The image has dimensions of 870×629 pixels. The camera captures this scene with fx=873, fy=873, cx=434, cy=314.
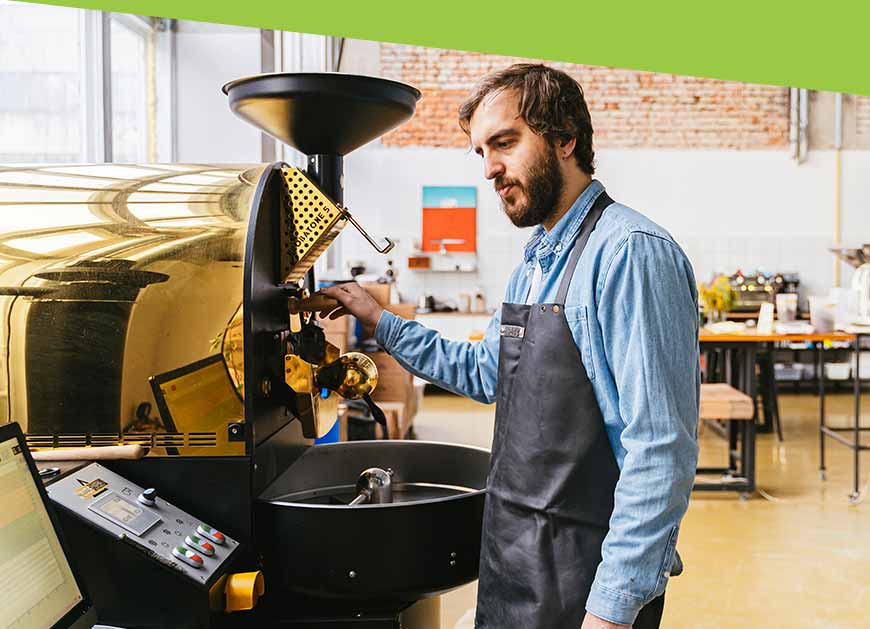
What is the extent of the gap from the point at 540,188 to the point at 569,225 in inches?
3.4

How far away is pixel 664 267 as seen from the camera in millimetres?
1429

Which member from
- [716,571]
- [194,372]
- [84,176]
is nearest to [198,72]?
[84,176]

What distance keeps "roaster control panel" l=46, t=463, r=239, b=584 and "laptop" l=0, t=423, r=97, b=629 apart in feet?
0.61

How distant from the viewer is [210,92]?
13.1 feet

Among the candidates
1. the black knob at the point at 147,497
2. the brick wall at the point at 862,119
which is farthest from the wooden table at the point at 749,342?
the brick wall at the point at 862,119

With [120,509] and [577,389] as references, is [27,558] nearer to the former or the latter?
[120,509]

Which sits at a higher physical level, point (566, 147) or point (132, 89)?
point (132, 89)

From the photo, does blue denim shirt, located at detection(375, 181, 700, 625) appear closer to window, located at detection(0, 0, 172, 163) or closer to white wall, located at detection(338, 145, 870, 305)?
window, located at detection(0, 0, 172, 163)

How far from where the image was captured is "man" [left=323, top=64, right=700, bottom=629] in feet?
4.55

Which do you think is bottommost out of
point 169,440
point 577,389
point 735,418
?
point 735,418

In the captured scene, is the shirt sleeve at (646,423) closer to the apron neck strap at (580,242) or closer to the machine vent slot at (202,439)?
the apron neck strap at (580,242)

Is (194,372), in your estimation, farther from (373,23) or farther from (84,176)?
(373,23)

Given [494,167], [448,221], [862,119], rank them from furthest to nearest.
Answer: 1. [862,119]
2. [448,221]
3. [494,167]

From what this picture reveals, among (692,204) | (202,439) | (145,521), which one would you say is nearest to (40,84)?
(202,439)
